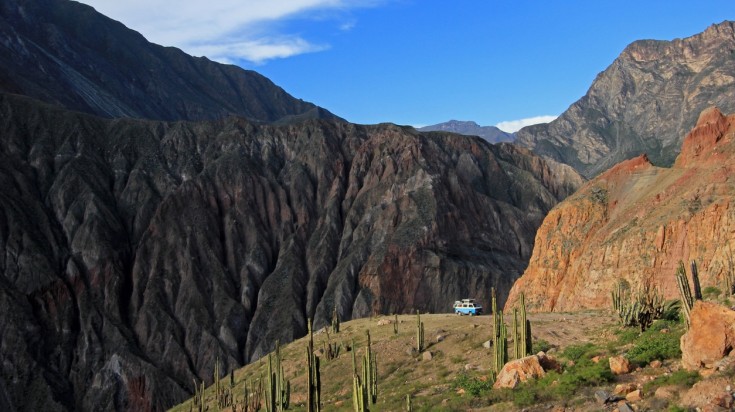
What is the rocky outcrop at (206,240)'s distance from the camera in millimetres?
98069

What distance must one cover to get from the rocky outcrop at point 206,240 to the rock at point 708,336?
81.9 meters

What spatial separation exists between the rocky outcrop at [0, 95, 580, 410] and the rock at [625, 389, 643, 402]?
8134cm

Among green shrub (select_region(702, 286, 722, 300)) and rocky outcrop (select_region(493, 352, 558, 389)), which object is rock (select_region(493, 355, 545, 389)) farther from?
green shrub (select_region(702, 286, 722, 300))

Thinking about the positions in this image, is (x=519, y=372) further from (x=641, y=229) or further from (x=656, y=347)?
(x=641, y=229)

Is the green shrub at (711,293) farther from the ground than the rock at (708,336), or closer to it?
closer to it

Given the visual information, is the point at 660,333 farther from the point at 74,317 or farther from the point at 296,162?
the point at 296,162

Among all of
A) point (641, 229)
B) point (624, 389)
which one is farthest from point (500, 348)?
point (641, 229)

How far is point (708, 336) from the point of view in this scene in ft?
75.3

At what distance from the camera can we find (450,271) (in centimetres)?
11044

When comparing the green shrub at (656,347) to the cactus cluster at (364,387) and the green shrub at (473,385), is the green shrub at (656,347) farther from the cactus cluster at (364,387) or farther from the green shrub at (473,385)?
the cactus cluster at (364,387)

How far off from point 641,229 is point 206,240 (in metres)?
78.3

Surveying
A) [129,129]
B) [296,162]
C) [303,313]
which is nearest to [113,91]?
[129,129]

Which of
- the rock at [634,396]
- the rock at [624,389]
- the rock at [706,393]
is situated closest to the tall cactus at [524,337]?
the rock at [624,389]

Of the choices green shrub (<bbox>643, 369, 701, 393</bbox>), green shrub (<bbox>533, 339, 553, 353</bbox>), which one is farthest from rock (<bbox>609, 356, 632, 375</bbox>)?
green shrub (<bbox>533, 339, 553, 353</bbox>)
